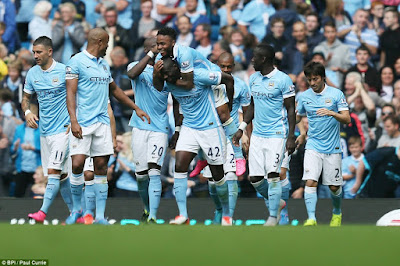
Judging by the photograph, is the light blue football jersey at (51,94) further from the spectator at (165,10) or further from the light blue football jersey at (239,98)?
the spectator at (165,10)

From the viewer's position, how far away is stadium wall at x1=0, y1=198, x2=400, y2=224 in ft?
46.9

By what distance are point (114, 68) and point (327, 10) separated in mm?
3686

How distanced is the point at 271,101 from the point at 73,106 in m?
2.53

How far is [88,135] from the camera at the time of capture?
11.1m

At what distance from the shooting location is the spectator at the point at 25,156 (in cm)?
1599

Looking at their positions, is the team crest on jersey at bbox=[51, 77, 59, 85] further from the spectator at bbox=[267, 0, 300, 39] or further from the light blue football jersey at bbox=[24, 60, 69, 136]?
the spectator at bbox=[267, 0, 300, 39]

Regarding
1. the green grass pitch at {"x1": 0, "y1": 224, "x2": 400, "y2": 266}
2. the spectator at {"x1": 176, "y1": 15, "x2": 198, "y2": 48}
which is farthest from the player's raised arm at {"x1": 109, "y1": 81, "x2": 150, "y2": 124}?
the spectator at {"x1": 176, "y1": 15, "x2": 198, "y2": 48}

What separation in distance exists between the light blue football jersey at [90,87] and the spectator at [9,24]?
20.5 ft

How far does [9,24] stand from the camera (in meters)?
17.2

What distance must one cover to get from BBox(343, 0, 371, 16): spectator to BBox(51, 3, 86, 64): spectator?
4.45 meters

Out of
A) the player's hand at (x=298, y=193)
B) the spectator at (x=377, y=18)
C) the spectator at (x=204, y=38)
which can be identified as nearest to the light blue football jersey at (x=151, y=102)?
the player's hand at (x=298, y=193)

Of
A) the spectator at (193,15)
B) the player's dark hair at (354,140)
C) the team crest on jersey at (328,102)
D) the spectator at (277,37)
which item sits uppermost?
the spectator at (193,15)

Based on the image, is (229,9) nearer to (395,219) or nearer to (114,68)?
(114,68)

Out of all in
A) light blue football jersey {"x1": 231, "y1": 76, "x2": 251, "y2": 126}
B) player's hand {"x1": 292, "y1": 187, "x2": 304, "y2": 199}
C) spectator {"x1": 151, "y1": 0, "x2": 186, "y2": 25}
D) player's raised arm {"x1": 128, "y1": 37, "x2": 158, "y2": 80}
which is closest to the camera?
player's raised arm {"x1": 128, "y1": 37, "x2": 158, "y2": 80}
